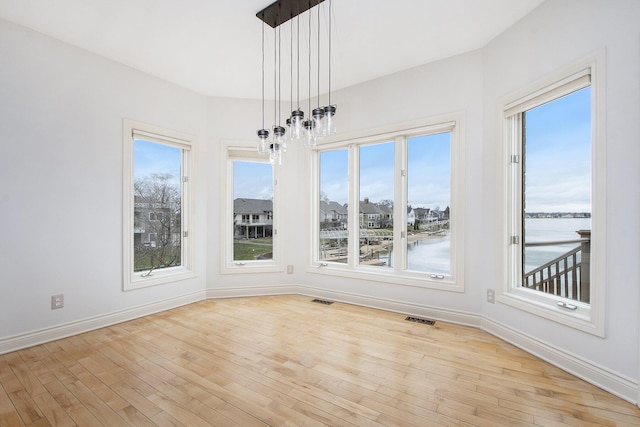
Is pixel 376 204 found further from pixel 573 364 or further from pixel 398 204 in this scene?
pixel 573 364

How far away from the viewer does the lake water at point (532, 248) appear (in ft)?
7.50

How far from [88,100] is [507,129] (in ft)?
13.7

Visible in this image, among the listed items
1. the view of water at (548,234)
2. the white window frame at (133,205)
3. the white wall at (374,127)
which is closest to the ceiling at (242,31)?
the white wall at (374,127)

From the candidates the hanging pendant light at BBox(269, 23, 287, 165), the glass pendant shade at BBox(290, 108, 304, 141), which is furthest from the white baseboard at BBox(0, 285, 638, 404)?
the glass pendant shade at BBox(290, 108, 304, 141)

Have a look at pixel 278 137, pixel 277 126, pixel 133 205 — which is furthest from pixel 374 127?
pixel 133 205

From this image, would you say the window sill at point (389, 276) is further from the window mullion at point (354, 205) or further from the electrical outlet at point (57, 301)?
the electrical outlet at point (57, 301)

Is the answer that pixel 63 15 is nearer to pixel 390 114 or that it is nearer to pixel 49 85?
pixel 49 85

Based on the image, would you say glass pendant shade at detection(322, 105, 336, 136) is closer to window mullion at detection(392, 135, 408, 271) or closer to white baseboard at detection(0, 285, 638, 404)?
window mullion at detection(392, 135, 408, 271)

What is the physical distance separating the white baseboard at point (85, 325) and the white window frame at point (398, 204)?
1.87 metres

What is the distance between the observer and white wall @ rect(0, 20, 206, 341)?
2.46m

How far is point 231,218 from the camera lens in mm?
4121

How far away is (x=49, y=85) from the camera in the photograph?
8.71ft

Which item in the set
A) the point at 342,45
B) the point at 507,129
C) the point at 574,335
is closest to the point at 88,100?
the point at 342,45

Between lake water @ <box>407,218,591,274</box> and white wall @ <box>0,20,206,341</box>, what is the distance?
3304 millimetres
